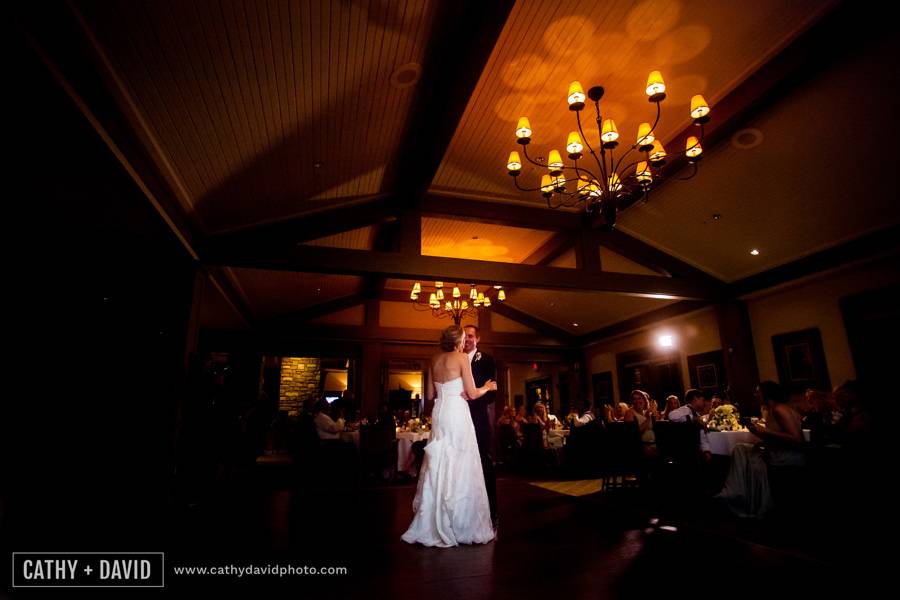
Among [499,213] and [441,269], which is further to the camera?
[499,213]

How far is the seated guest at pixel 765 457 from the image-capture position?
3.90 meters

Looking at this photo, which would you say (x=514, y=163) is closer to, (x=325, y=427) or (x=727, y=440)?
(x=727, y=440)

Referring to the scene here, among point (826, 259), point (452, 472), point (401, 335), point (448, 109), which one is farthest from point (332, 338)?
point (826, 259)

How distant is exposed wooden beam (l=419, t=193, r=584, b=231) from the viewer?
663 centimetres

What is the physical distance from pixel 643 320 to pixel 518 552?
8.57m

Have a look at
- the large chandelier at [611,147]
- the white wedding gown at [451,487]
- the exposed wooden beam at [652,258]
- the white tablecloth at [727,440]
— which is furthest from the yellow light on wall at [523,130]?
the exposed wooden beam at [652,258]

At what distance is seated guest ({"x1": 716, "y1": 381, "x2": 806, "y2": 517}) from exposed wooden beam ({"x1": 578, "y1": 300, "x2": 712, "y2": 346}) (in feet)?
15.6

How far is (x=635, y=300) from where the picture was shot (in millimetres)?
9656

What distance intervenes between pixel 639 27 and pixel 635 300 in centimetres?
668

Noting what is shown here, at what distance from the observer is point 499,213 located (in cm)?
689

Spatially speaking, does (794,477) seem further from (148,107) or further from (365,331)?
(365,331)

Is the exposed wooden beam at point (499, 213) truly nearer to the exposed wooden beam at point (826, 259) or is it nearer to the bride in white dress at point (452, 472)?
the exposed wooden beam at point (826, 259)

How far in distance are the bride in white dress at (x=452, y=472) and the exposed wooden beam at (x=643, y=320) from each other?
23.4ft

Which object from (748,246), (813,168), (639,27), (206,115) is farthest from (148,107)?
(748,246)
